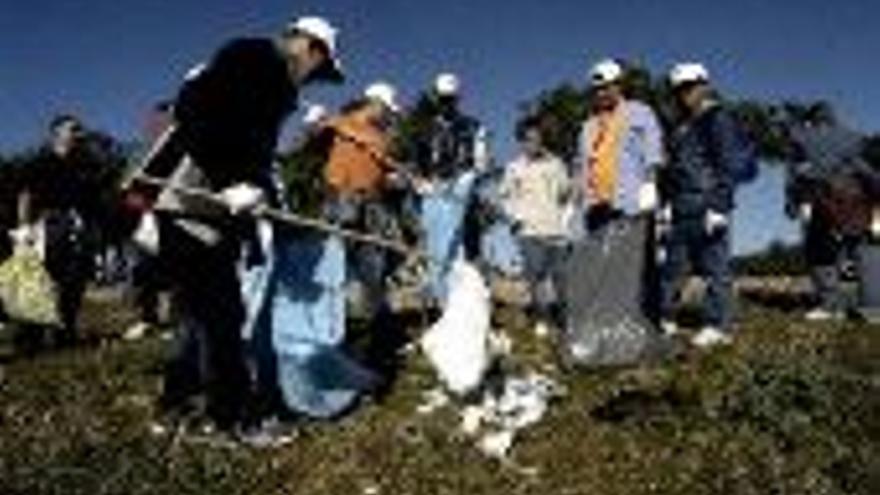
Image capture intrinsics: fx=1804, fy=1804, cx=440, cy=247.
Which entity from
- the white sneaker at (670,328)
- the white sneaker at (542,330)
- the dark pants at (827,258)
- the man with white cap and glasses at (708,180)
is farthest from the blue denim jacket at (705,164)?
the dark pants at (827,258)

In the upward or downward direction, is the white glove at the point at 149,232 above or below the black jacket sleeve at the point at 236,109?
below

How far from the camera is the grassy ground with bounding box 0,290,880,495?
10.0 meters

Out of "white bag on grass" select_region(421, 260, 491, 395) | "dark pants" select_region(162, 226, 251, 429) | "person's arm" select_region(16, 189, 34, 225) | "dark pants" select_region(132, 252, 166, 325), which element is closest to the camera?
"dark pants" select_region(162, 226, 251, 429)

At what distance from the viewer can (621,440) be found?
1089 centimetres

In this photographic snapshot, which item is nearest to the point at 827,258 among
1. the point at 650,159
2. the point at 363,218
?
the point at 650,159

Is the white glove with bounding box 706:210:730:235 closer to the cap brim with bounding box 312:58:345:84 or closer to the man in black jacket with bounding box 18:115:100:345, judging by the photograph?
the cap brim with bounding box 312:58:345:84

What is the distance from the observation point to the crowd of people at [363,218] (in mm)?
10625

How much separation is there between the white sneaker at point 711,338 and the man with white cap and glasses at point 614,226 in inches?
26.1

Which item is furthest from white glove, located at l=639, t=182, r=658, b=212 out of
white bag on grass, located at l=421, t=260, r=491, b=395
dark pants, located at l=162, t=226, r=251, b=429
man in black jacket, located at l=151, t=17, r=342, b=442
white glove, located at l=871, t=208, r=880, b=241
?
dark pants, located at l=162, t=226, r=251, b=429

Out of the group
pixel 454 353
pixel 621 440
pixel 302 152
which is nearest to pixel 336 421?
→ pixel 454 353

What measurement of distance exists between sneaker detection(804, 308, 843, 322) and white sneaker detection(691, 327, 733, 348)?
6.01 feet

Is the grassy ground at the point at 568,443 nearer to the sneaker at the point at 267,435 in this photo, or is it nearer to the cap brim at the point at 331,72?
the sneaker at the point at 267,435

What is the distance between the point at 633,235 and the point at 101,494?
17.5 feet

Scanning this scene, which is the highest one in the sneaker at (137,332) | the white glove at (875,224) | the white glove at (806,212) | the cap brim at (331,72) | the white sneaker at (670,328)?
the cap brim at (331,72)
